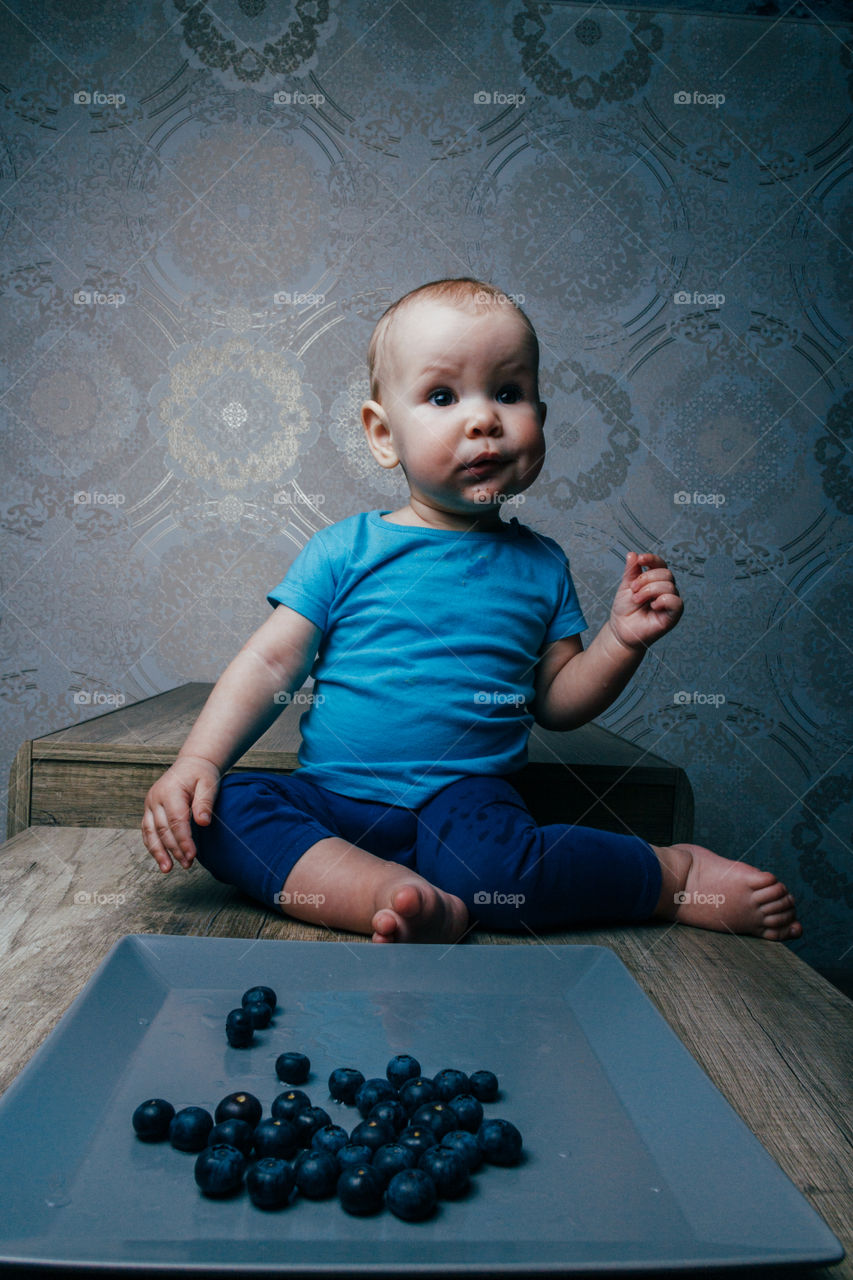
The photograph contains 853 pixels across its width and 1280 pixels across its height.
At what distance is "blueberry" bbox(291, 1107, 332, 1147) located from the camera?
19.9 inches

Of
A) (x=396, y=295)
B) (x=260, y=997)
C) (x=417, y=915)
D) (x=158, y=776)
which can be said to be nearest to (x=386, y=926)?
(x=417, y=915)

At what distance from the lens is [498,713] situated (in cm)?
Answer: 102

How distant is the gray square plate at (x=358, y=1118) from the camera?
1.32 feet

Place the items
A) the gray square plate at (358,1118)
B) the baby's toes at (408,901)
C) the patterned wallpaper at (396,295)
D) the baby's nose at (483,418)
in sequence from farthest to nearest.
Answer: the patterned wallpaper at (396,295), the baby's nose at (483,418), the baby's toes at (408,901), the gray square plate at (358,1118)

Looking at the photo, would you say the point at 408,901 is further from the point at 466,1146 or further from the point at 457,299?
the point at 457,299

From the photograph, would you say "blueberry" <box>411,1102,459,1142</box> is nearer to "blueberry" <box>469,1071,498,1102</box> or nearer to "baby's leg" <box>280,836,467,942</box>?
"blueberry" <box>469,1071,498,1102</box>

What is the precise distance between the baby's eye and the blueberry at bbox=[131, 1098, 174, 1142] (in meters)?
0.75

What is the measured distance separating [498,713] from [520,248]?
3.67 ft

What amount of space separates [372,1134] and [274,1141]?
0.05 meters

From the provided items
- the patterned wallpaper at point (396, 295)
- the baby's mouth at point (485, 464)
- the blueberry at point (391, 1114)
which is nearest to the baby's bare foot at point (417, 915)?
the blueberry at point (391, 1114)

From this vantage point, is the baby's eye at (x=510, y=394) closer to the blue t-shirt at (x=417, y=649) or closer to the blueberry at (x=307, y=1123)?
the blue t-shirt at (x=417, y=649)

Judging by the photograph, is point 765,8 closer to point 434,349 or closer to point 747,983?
point 434,349

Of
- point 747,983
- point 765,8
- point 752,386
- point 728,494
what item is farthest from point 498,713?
point 765,8

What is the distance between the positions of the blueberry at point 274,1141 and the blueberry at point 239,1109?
15 mm
